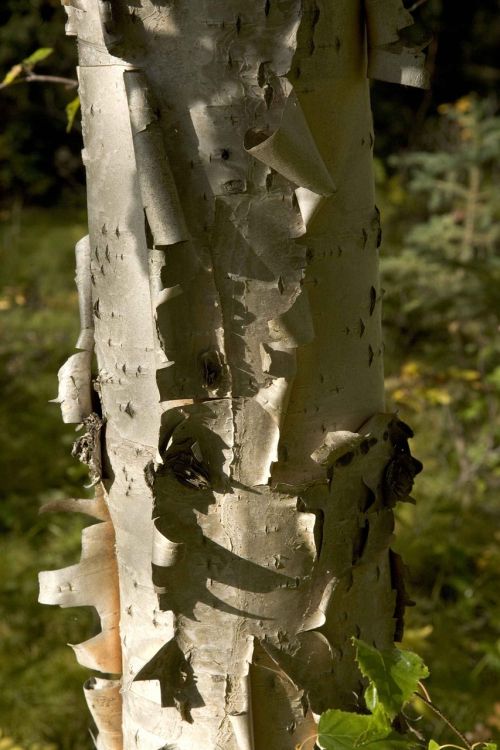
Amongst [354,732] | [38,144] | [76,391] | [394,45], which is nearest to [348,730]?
[354,732]

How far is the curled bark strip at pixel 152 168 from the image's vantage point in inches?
37.6

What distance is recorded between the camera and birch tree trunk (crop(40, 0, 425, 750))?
962mm

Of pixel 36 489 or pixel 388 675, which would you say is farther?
pixel 36 489

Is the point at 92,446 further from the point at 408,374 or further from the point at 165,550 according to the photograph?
the point at 408,374

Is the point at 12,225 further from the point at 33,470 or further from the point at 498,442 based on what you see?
the point at 498,442

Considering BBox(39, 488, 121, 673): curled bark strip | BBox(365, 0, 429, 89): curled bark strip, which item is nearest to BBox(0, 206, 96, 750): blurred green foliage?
BBox(39, 488, 121, 673): curled bark strip

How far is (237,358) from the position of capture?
41.1 inches

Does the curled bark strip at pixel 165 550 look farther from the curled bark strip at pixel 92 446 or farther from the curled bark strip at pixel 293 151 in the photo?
the curled bark strip at pixel 293 151

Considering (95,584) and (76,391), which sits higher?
(76,391)

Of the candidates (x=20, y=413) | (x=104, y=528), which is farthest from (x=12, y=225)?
(x=104, y=528)

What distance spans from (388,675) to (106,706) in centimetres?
62

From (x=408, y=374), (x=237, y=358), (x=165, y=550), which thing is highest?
(x=237, y=358)

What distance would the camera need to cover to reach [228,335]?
3.40 feet

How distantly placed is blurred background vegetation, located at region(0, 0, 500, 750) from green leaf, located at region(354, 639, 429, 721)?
1.48 m
